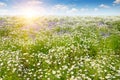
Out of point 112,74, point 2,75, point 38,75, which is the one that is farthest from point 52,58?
point 112,74

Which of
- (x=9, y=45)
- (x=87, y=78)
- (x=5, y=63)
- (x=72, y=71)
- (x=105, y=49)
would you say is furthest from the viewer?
(x=9, y=45)

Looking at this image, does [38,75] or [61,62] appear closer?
[38,75]

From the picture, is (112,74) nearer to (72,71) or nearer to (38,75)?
(72,71)

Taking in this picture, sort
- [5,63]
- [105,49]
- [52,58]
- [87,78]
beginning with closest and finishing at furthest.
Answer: [87,78] → [5,63] → [52,58] → [105,49]

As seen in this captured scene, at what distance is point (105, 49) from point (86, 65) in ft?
11.4

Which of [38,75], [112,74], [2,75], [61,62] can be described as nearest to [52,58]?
[61,62]

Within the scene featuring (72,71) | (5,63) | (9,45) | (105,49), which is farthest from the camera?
(9,45)

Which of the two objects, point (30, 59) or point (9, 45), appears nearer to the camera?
point (30, 59)

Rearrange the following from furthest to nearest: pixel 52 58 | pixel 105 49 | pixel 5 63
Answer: pixel 105 49 < pixel 52 58 < pixel 5 63

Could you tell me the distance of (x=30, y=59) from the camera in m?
9.62

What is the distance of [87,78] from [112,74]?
856 millimetres

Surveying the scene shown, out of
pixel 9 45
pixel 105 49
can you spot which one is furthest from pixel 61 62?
pixel 9 45

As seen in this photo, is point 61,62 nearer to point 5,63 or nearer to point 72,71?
point 72,71

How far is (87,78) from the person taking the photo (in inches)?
271
